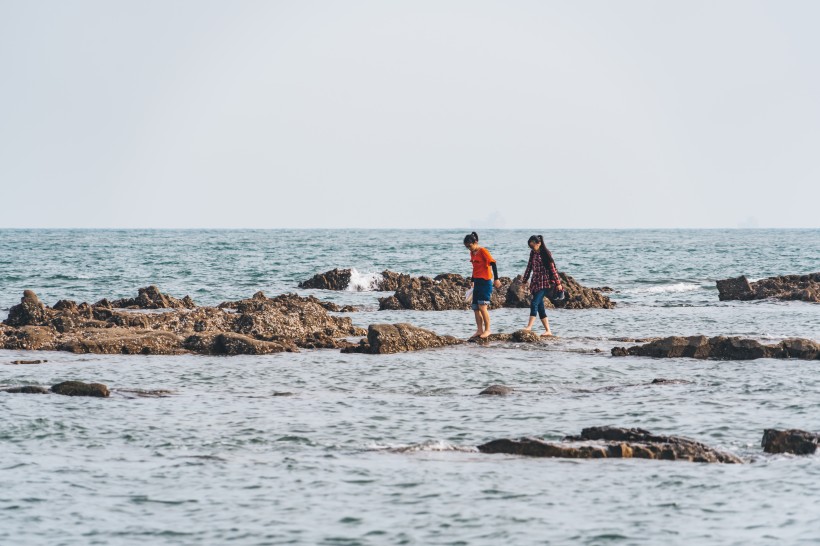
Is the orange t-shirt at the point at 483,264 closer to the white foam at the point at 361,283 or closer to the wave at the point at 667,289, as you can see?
the white foam at the point at 361,283

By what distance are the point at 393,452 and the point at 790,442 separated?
413 centimetres

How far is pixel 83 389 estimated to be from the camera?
45.1 feet

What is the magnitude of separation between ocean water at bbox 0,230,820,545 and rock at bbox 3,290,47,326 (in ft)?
9.33

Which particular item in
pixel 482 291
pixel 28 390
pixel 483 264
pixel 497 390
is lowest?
pixel 28 390

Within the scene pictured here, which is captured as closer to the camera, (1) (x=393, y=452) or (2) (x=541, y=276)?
(1) (x=393, y=452)

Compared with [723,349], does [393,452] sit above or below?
below

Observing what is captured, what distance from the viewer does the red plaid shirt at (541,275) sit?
20688mm

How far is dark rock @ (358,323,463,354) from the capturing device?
62.1ft

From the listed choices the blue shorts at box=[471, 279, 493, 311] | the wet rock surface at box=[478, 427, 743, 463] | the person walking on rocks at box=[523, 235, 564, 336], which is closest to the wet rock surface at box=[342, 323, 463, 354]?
the blue shorts at box=[471, 279, 493, 311]

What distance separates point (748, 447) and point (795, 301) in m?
23.5

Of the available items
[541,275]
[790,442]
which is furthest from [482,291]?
[790,442]

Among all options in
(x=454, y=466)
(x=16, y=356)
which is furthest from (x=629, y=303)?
(x=454, y=466)

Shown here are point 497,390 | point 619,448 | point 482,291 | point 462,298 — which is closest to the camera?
point 619,448

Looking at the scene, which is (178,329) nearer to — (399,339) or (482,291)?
(399,339)
